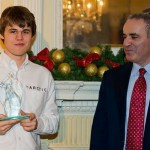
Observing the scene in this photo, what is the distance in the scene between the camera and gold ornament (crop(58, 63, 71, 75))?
270 cm

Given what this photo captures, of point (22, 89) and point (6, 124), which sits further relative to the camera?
point (22, 89)

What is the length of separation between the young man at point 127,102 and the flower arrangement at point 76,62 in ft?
1.21

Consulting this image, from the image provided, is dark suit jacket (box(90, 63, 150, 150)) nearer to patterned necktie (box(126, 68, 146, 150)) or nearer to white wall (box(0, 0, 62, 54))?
patterned necktie (box(126, 68, 146, 150))

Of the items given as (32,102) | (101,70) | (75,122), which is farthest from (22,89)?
(75,122)

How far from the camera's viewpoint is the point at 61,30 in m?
3.05

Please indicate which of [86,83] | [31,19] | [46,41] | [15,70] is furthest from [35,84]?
[46,41]

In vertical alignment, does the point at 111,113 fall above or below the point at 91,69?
below

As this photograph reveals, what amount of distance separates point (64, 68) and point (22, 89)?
56cm

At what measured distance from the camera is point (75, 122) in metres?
2.95

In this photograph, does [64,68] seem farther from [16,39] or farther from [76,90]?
[16,39]

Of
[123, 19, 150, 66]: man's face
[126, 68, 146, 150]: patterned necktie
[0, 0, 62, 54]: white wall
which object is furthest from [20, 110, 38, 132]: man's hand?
[0, 0, 62, 54]: white wall

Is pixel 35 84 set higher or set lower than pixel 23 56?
lower

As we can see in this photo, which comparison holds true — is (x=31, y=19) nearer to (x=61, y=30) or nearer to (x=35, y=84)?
(x=35, y=84)

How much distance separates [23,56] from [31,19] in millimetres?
210
